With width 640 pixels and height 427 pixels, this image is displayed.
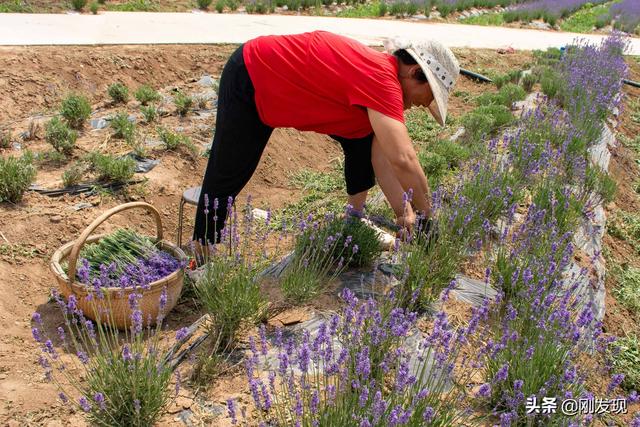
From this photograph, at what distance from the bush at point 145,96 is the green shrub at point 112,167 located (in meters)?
1.40

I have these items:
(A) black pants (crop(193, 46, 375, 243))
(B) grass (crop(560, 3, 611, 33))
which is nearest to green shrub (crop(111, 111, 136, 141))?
(A) black pants (crop(193, 46, 375, 243))

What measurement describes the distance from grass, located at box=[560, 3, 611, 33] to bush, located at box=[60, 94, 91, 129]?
12743 mm

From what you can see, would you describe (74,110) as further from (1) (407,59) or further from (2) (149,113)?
(1) (407,59)

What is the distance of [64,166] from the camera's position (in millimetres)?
4516

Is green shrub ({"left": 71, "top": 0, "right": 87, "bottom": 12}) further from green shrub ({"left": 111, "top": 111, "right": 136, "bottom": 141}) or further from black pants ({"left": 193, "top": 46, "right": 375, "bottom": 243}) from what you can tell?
black pants ({"left": 193, "top": 46, "right": 375, "bottom": 243})

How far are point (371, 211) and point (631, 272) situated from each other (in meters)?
1.72

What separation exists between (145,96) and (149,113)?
480 mm

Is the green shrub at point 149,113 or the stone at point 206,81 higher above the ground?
the stone at point 206,81

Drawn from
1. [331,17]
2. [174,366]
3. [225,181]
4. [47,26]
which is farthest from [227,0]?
[174,366]

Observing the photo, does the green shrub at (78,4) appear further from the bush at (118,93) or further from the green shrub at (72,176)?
the green shrub at (72,176)

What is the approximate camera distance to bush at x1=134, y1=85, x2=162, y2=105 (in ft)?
18.4

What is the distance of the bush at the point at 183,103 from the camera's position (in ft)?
18.2

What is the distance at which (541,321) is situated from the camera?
7.48 ft

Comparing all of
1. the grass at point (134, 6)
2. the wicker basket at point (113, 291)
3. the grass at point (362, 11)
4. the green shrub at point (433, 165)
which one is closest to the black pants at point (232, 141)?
the wicker basket at point (113, 291)
